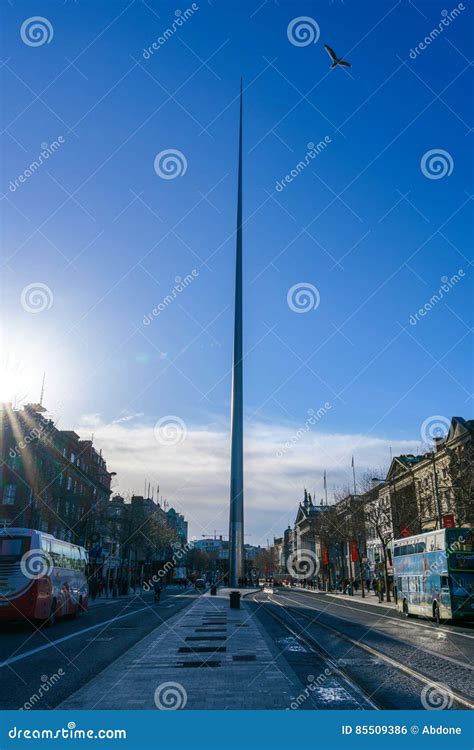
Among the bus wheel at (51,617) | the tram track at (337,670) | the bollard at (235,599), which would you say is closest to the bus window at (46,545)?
the bus wheel at (51,617)

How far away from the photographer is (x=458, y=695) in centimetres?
912

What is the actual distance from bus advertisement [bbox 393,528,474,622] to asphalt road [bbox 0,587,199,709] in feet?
41.3

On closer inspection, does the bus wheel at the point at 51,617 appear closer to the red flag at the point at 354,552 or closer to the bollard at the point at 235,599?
the bollard at the point at 235,599

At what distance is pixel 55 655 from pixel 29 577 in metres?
6.96

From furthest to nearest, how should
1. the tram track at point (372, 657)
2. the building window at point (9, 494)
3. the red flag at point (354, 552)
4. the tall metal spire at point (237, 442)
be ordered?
the red flag at point (354, 552), the tall metal spire at point (237, 442), the building window at point (9, 494), the tram track at point (372, 657)

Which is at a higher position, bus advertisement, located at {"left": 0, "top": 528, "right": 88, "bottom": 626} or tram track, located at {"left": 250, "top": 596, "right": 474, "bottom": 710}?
bus advertisement, located at {"left": 0, "top": 528, "right": 88, "bottom": 626}

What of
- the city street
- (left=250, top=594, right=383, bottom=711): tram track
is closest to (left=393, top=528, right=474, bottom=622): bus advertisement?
the city street

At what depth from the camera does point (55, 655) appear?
13.8 metres

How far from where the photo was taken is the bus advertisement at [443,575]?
25.7m

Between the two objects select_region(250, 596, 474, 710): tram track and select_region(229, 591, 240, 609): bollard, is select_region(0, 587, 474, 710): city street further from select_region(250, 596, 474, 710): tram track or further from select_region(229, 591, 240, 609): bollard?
select_region(229, 591, 240, 609): bollard

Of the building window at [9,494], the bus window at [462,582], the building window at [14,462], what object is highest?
the building window at [14,462]

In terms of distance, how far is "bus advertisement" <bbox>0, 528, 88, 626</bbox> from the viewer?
1972 cm

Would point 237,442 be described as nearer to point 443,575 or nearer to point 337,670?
point 443,575

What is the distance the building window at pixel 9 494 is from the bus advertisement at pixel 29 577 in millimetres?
28147
